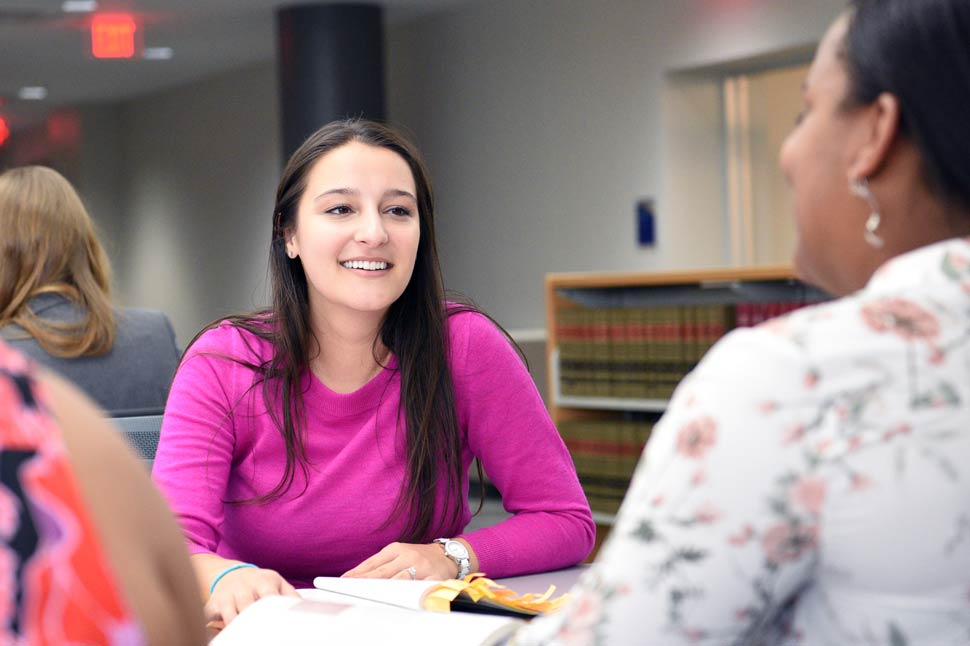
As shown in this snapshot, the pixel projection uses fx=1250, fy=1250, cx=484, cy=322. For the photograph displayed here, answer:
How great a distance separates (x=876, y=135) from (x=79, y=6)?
7.52m

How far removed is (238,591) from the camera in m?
1.48

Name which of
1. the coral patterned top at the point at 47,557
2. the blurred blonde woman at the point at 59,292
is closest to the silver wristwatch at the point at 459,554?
the coral patterned top at the point at 47,557

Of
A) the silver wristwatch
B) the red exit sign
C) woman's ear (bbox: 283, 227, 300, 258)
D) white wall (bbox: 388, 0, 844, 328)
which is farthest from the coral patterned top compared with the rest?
the red exit sign

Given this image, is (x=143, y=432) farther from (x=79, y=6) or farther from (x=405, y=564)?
(x=79, y=6)

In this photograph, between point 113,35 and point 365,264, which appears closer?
point 365,264

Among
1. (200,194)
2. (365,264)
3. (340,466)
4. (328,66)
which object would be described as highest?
(328,66)

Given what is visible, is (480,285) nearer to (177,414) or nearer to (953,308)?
(177,414)

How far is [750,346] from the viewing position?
0.77 metres

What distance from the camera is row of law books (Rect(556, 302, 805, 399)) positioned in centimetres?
469

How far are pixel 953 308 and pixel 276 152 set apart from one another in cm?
923

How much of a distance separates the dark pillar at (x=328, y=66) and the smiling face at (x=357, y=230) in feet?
18.3

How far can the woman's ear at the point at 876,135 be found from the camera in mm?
846

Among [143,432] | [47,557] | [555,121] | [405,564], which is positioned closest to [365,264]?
[143,432]

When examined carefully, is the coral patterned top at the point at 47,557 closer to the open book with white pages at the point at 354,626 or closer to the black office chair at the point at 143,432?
the open book with white pages at the point at 354,626
